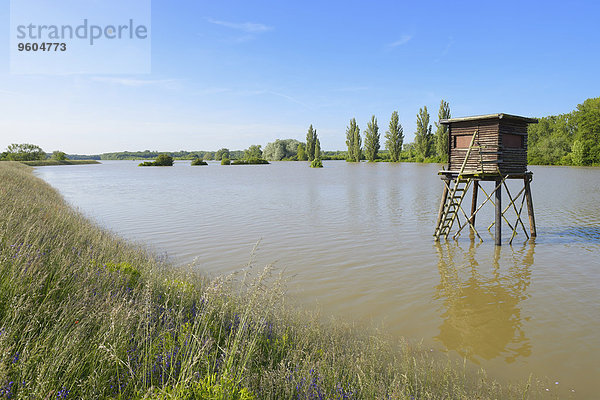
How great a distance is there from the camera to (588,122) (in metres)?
78.4

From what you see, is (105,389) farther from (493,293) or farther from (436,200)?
(436,200)

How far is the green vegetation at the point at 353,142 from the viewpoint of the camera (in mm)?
113812

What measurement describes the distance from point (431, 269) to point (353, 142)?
10835 centimetres

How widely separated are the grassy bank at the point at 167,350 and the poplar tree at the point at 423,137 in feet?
318

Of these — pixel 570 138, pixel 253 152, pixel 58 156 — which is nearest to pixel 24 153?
pixel 58 156

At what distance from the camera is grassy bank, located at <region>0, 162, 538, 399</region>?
3.35 meters

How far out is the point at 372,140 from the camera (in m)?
112

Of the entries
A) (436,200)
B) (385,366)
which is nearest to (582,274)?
(385,366)

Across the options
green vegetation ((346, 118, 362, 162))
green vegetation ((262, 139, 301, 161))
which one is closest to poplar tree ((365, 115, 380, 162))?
green vegetation ((346, 118, 362, 162))

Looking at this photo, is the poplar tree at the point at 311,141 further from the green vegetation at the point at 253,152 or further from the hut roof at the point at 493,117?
the hut roof at the point at 493,117

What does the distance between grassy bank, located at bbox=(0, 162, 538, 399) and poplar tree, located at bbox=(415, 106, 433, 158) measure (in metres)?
97.1

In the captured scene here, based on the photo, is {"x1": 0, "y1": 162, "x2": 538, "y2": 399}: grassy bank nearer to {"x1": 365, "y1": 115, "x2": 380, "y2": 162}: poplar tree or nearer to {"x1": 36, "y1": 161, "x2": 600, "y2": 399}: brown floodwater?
{"x1": 36, "y1": 161, "x2": 600, "y2": 399}: brown floodwater

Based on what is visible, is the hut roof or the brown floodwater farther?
the hut roof

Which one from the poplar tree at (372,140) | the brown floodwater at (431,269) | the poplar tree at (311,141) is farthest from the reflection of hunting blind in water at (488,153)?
the poplar tree at (311,141)
